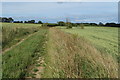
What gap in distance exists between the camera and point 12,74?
16.4 feet

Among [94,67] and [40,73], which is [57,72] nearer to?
[94,67]

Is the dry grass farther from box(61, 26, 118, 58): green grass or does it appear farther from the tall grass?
the tall grass

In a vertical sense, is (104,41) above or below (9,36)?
below

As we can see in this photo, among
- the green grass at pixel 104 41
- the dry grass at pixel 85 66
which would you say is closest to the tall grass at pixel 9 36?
the green grass at pixel 104 41

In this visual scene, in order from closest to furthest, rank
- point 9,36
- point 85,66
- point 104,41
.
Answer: point 85,66, point 104,41, point 9,36

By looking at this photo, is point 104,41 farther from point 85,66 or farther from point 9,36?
point 9,36

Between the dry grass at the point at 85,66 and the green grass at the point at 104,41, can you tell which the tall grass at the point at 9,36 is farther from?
the dry grass at the point at 85,66

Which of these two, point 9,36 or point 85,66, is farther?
point 9,36

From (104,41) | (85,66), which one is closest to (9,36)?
(104,41)

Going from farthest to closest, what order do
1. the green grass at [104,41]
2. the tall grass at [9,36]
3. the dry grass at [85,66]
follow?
the tall grass at [9,36] → the green grass at [104,41] → the dry grass at [85,66]

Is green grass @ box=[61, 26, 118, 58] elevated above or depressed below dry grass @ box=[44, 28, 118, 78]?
above

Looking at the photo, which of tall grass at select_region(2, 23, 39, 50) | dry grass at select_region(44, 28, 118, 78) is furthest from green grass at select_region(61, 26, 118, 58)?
tall grass at select_region(2, 23, 39, 50)

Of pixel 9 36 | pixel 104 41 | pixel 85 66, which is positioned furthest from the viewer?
pixel 9 36

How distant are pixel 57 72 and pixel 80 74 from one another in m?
0.68
